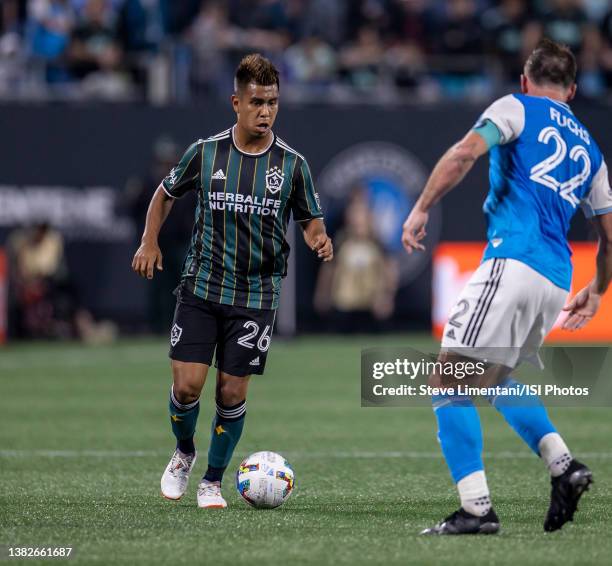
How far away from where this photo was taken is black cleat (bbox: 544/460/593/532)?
591 cm

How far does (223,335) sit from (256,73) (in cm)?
137

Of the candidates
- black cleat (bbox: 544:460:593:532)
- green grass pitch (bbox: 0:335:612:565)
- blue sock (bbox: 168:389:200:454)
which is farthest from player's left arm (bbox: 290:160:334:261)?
black cleat (bbox: 544:460:593:532)

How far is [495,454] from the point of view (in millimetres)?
9156

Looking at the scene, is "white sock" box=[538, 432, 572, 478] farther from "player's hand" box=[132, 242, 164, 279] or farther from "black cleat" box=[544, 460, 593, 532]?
"player's hand" box=[132, 242, 164, 279]

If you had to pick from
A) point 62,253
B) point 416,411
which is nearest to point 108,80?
point 62,253

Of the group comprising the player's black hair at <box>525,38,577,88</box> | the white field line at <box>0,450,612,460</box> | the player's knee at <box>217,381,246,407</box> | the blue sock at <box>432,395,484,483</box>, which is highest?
the player's black hair at <box>525,38,577,88</box>

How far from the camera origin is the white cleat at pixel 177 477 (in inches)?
280

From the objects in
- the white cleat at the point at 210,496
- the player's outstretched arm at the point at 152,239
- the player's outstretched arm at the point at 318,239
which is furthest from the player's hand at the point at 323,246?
the white cleat at the point at 210,496

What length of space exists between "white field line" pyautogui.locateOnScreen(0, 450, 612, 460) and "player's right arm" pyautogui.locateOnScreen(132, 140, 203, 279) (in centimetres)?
240

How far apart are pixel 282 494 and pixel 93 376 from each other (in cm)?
762

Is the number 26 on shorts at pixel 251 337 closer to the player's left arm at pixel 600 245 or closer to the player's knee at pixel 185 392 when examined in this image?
the player's knee at pixel 185 392

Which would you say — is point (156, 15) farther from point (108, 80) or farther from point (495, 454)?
point (495, 454)

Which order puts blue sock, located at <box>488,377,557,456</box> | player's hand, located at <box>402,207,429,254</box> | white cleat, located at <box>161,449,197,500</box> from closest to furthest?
player's hand, located at <box>402,207,429,254</box>, blue sock, located at <box>488,377,557,456</box>, white cleat, located at <box>161,449,197,500</box>

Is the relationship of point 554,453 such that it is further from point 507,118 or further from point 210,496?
point 210,496
